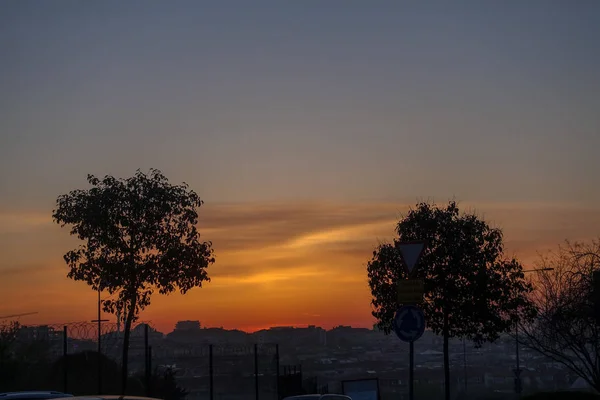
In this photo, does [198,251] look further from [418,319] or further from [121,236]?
[418,319]

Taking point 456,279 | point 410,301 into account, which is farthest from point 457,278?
point 410,301

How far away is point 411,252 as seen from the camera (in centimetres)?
1814

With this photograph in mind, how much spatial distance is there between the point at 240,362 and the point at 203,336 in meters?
39.1

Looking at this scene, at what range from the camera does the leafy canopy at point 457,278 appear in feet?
95.4

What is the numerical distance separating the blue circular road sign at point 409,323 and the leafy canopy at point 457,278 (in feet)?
37.2

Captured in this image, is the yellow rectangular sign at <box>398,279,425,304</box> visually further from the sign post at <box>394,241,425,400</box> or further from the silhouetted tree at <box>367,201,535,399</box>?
the silhouetted tree at <box>367,201,535,399</box>

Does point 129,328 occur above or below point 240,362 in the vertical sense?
above

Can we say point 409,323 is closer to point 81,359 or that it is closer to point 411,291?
point 411,291

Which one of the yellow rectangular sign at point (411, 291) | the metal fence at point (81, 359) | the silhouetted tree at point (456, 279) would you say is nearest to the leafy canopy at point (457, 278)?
the silhouetted tree at point (456, 279)

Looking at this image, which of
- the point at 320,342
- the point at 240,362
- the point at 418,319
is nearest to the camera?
the point at 418,319

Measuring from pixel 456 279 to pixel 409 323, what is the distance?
1156cm

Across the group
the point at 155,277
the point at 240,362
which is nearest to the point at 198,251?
the point at 155,277

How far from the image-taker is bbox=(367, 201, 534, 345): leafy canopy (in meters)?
29.1

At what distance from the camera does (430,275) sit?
2925 cm
